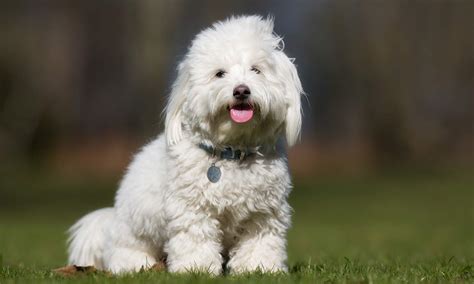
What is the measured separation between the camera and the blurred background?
2986cm

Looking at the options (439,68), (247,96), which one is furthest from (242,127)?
(439,68)

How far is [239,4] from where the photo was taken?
3359 cm

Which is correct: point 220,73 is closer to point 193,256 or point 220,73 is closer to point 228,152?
point 228,152

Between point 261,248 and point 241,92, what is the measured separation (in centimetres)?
114

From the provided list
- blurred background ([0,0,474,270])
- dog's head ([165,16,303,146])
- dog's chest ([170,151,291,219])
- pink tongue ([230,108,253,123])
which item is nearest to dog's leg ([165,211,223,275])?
dog's chest ([170,151,291,219])

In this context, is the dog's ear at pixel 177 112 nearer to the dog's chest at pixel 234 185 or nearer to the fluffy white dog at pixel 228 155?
the fluffy white dog at pixel 228 155

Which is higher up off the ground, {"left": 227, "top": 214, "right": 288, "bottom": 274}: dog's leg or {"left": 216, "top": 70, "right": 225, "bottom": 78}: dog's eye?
{"left": 216, "top": 70, "right": 225, "bottom": 78}: dog's eye

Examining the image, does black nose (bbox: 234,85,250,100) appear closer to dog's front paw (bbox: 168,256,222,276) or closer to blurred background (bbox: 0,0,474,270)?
dog's front paw (bbox: 168,256,222,276)

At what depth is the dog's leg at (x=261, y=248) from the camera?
6574 millimetres

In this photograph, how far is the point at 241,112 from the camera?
638 cm

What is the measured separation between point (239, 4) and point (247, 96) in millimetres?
27680

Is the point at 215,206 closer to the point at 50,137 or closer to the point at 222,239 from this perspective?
the point at 222,239

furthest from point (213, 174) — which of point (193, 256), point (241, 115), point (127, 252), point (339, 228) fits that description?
point (339, 228)

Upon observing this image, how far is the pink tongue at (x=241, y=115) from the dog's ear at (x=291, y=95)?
0.35 m
